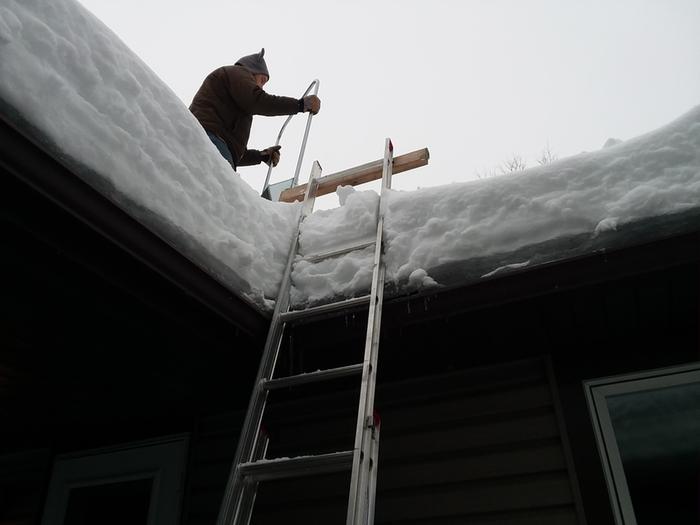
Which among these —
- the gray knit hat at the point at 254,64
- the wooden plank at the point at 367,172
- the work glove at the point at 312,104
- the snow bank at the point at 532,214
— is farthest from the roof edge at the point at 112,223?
the gray knit hat at the point at 254,64

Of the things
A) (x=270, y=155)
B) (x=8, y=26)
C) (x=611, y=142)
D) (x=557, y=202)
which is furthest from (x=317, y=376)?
(x=270, y=155)

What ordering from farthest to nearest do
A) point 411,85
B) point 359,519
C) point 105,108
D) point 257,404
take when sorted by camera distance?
point 411,85
point 257,404
point 105,108
point 359,519

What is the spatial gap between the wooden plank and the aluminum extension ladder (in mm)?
769

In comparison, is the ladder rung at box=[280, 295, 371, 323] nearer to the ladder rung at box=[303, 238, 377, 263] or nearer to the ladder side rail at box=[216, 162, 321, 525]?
the ladder side rail at box=[216, 162, 321, 525]

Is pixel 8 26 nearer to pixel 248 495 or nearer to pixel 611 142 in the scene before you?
pixel 248 495

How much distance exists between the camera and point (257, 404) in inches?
84.6

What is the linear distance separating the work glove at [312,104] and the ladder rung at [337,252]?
→ 1.40 meters

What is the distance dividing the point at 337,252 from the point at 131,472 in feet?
6.94

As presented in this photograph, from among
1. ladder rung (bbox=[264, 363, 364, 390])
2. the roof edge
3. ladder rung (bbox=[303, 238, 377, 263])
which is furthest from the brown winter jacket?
ladder rung (bbox=[264, 363, 364, 390])

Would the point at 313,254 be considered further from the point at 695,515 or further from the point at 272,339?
the point at 695,515

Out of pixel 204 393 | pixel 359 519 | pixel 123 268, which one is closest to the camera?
pixel 359 519

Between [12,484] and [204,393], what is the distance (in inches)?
83.3

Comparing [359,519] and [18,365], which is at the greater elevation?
[18,365]

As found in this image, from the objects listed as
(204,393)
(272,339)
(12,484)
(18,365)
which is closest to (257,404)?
(272,339)
